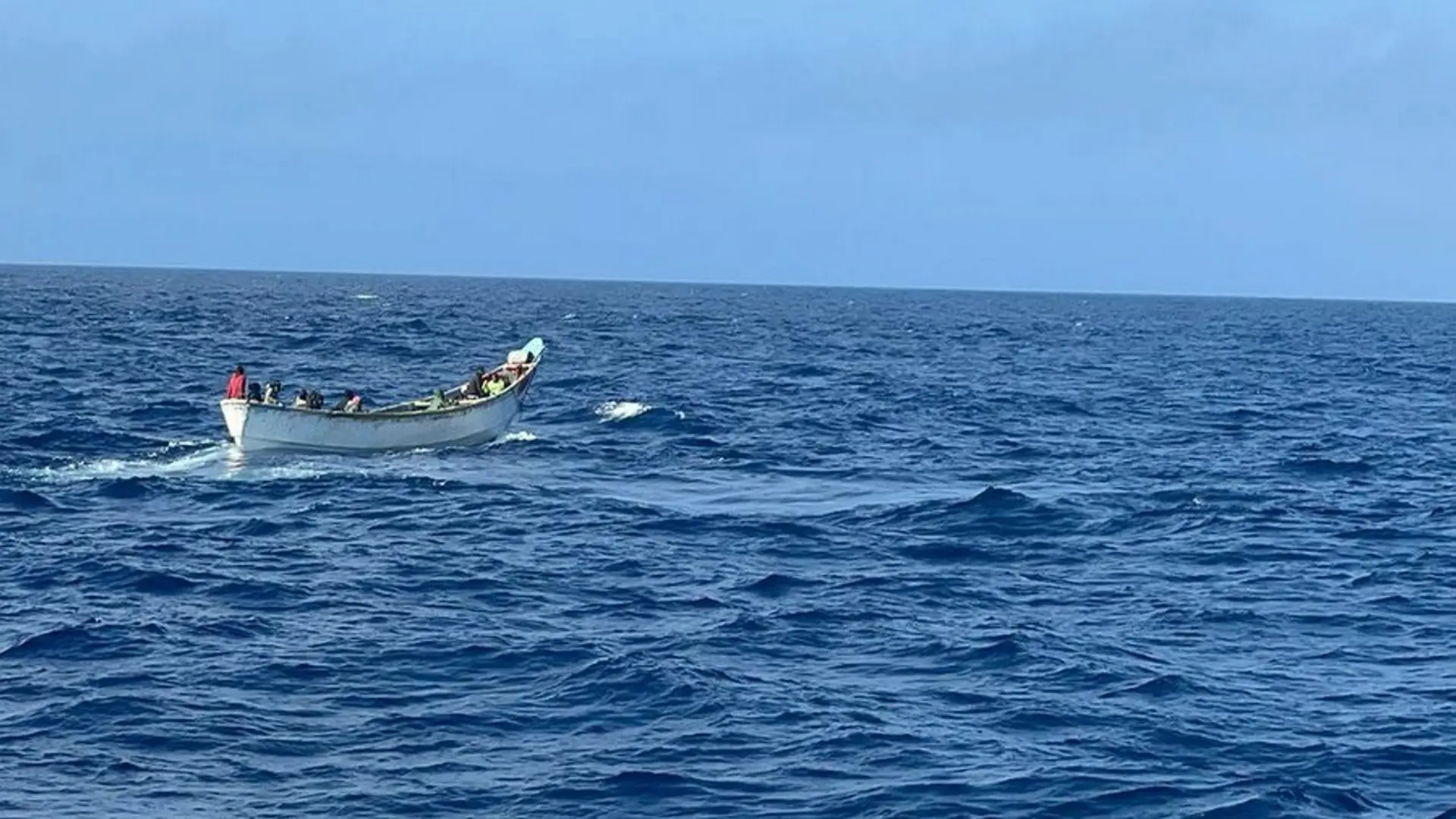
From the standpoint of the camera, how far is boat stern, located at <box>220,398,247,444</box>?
43812 millimetres

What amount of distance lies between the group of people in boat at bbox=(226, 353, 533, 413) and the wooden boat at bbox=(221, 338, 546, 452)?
19 cm

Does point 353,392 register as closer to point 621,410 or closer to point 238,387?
point 238,387

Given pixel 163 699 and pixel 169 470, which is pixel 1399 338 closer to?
pixel 169 470

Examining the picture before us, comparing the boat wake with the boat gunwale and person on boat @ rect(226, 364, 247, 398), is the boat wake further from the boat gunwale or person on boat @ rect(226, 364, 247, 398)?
person on boat @ rect(226, 364, 247, 398)

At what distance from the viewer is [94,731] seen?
2052 cm

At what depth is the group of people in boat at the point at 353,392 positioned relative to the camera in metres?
45.0

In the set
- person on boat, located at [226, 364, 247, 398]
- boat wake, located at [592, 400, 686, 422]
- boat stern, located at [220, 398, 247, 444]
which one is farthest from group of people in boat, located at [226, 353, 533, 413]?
boat wake, located at [592, 400, 686, 422]

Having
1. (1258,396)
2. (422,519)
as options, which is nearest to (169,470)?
(422,519)

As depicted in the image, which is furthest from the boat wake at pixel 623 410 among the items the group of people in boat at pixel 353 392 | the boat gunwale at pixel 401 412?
the boat gunwale at pixel 401 412

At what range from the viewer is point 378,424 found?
4622 cm

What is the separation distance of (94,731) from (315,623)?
5.87 m

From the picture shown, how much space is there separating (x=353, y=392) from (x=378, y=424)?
442 cm

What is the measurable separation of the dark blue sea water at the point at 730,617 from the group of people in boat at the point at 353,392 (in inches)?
65.8

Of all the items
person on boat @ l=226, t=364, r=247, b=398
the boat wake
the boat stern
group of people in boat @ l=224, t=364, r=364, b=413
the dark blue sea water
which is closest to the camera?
the dark blue sea water
